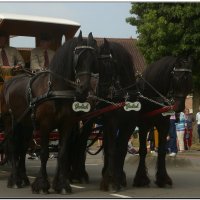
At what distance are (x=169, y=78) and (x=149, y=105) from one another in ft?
2.21

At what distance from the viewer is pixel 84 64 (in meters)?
8.25

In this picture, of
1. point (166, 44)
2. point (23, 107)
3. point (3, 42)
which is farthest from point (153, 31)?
point (23, 107)

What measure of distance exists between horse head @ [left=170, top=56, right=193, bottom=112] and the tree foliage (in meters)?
11.5

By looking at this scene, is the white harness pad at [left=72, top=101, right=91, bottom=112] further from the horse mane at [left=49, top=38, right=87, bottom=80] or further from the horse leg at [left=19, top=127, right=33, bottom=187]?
the horse leg at [left=19, top=127, right=33, bottom=187]

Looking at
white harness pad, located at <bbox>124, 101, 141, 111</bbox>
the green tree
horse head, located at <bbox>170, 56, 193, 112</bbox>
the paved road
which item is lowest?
the paved road

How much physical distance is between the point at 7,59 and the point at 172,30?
38.5 ft

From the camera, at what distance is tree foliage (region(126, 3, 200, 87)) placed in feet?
69.1

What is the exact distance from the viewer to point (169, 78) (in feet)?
31.3

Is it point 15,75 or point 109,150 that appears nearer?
point 109,150

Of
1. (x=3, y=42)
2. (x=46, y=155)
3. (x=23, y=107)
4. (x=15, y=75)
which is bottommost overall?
(x=46, y=155)

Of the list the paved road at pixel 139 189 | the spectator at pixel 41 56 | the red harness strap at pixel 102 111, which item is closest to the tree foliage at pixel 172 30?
the paved road at pixel 139 189

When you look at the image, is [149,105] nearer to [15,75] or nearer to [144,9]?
[15,75]

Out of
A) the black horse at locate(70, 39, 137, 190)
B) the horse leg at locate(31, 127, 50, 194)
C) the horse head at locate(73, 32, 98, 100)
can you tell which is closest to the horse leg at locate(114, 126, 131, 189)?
the black horse at locate(70, 39, 137, 190)

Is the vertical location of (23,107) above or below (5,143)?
above
